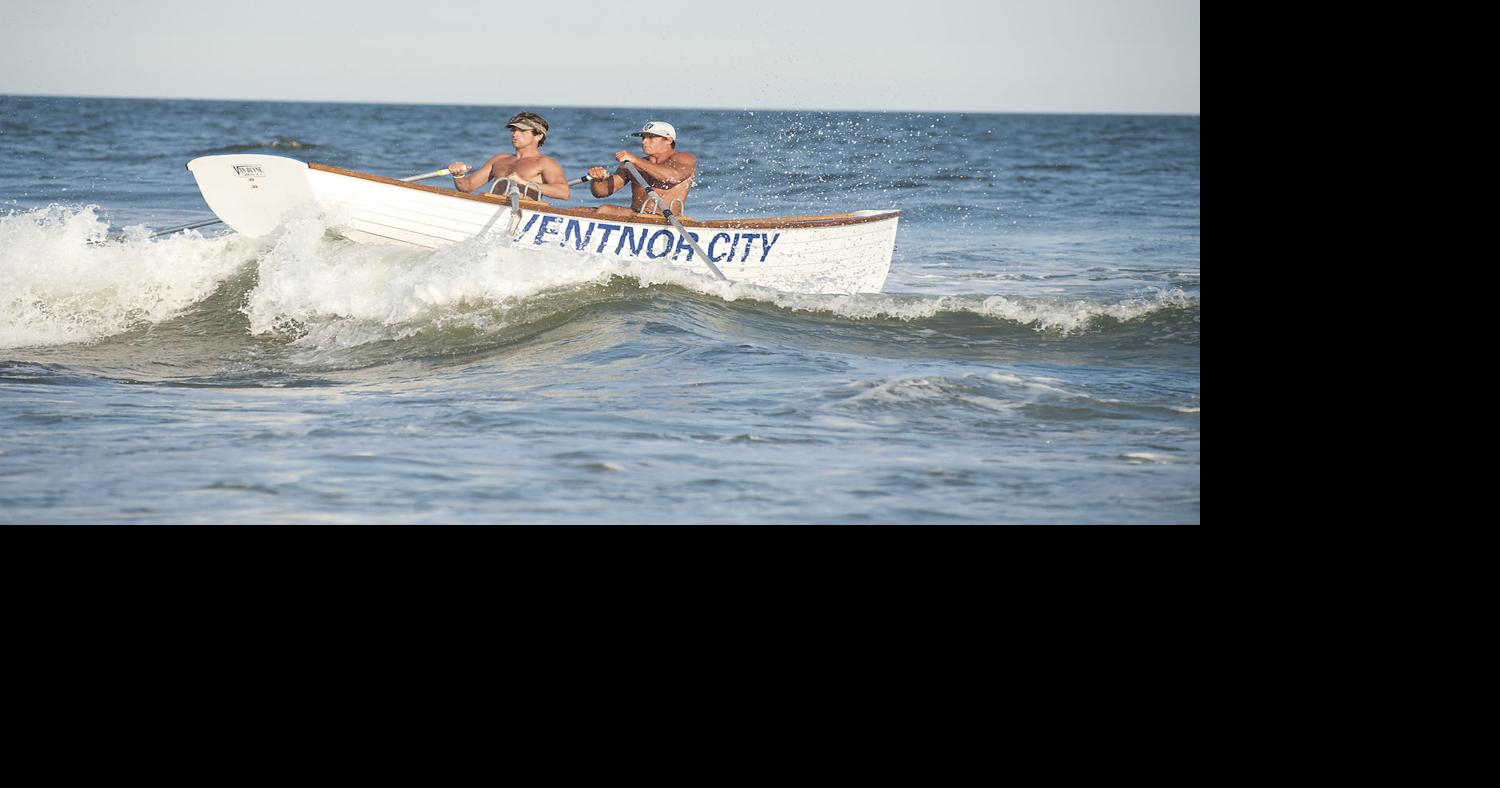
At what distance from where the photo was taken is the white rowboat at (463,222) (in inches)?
286

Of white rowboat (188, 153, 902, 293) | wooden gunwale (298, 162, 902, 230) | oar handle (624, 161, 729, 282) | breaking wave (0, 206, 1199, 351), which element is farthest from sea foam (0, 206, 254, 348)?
oar handle (624, 161, 729, 282)

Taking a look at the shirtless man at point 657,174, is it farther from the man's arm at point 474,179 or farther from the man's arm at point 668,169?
the man's arm at point 474,179

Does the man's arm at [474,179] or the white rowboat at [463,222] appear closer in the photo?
the white rowboat at [463,222]

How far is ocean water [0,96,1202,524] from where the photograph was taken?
4129 mm

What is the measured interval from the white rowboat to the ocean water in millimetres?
114

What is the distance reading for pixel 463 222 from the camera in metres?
7.35

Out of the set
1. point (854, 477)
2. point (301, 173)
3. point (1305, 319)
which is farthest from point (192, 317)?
point (1305, 319)

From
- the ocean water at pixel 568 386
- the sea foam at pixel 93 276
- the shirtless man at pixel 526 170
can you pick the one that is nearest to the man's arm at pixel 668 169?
the shirtless man at pixel 526 170

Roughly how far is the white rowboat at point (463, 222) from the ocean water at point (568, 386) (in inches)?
4.5

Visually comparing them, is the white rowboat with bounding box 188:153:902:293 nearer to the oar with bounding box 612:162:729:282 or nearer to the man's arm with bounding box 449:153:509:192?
the oar with bounding box 612:162:729:282

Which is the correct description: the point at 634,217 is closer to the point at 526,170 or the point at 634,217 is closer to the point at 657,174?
the point at 657,174

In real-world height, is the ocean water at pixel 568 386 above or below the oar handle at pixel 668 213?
below

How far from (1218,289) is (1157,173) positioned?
1925 centimetres
